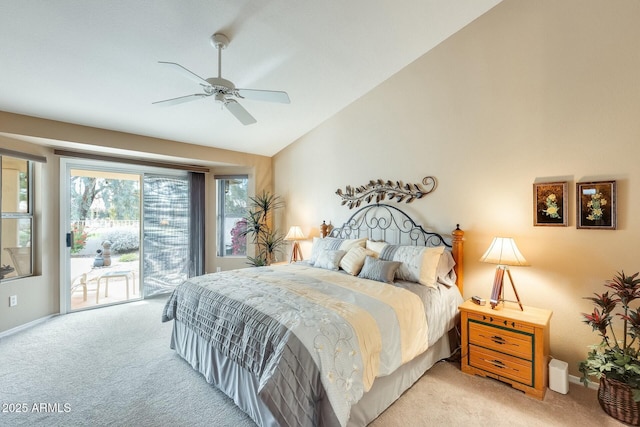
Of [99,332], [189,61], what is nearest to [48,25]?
[189,61]

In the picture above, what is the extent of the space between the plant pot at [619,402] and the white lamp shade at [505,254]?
95cm

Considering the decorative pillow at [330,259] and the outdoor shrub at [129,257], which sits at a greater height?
the decorative pillow at [330,259]

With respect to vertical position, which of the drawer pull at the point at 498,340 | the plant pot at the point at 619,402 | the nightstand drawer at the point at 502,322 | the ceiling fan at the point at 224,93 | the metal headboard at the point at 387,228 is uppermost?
the ceiling fan at the point at 224,93

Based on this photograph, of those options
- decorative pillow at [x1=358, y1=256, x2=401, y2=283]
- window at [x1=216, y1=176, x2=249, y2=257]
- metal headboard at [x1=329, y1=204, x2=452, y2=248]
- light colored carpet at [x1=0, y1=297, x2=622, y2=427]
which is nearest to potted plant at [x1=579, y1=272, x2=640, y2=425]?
light colored carpet at [x1=0, y1=297, x2=622, y2=427]

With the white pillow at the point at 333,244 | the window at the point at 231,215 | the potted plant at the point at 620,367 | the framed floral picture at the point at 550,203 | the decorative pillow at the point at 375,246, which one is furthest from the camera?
the window at the point at 231,215

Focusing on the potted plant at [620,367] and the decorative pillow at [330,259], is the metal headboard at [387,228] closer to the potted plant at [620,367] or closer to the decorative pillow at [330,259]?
the decorative pillow at [330,259]

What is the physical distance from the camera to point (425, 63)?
134 inches

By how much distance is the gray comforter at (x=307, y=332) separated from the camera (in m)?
1.58

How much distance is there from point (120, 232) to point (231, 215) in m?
1.85

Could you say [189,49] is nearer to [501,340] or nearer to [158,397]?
[158,397]

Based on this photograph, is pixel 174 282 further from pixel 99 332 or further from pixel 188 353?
pixel 188 353

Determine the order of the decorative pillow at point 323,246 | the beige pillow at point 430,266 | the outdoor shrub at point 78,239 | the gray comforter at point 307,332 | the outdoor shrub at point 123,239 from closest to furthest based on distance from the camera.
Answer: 1. the gray comforter at point 307,332
2. the beige pillow at point 430,266
3. the decorative pillow at point 323,246
4. the outdoor shrub at point 78,239
5. the outdoor shrub at point 123,239

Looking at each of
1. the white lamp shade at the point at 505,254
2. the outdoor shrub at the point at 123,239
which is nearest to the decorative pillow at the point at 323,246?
the white lamp shade at the point at 505,254

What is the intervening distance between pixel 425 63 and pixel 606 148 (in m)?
1.99
